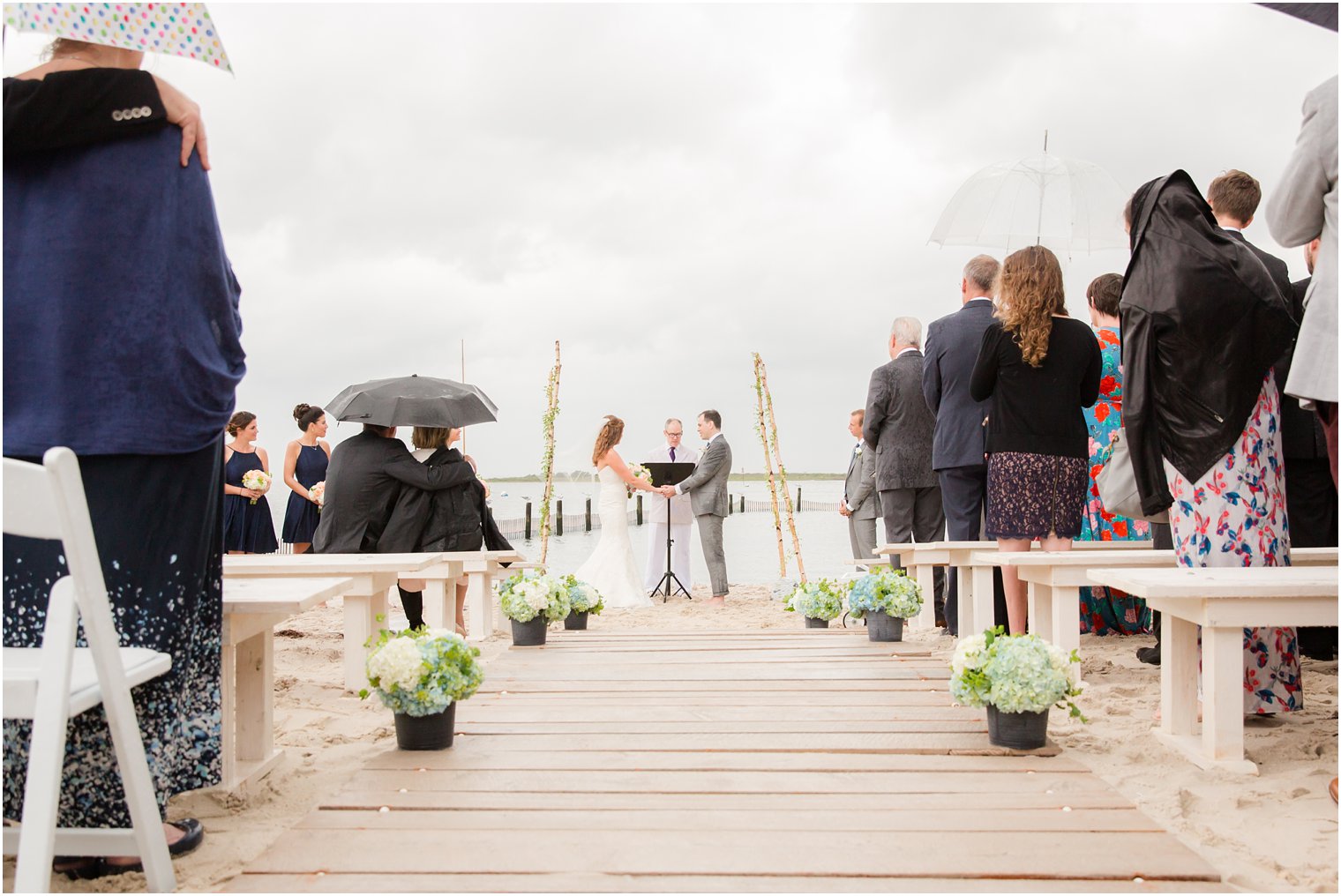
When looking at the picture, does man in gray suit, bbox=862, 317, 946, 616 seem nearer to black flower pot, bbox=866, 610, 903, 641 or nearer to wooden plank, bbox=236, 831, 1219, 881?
black flower pot, bbox=866, 610, 903, 641

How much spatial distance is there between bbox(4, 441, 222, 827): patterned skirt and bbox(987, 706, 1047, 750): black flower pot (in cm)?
211

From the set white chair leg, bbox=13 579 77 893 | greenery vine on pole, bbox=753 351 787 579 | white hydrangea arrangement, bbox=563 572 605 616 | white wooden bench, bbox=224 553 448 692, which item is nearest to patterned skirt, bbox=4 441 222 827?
white chair leg, bbox=13 579 77 893

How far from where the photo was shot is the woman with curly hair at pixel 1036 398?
467 cm

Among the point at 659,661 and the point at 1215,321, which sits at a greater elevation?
the point at 1215,321

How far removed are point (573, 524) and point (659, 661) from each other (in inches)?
1097

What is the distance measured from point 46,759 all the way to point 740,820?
1411mm

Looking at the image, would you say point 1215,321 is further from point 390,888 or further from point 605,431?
point 605,431

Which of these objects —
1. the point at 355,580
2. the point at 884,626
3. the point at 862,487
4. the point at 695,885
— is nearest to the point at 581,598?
the point at 884,626

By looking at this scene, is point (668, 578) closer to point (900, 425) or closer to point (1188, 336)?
point (900, 425)

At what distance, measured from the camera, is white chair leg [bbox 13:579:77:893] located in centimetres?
181

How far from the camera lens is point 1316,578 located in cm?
295

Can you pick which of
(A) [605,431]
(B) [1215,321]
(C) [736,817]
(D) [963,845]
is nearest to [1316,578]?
(B) [1215,321]

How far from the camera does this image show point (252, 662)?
3.15 metres

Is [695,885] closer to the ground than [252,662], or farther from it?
closer to the ground
